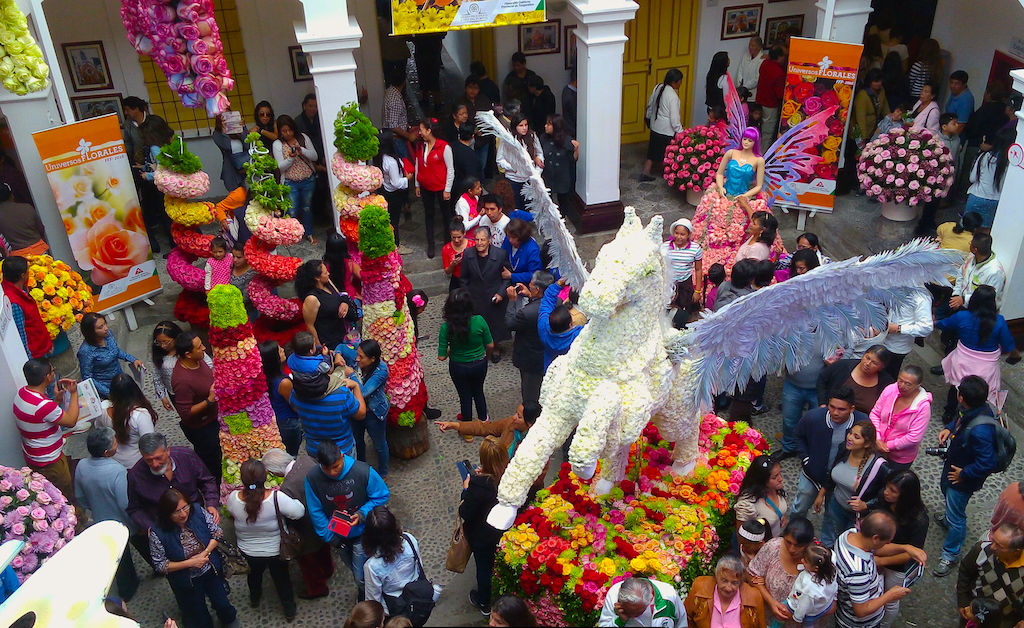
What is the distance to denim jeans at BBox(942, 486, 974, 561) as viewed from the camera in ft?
18.1

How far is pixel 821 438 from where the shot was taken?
5.36m

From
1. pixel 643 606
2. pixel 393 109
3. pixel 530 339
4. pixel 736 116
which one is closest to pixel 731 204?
pixel 736 116

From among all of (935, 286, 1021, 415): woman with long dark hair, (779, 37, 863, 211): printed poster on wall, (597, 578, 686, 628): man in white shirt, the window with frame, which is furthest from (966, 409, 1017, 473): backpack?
the window with frame

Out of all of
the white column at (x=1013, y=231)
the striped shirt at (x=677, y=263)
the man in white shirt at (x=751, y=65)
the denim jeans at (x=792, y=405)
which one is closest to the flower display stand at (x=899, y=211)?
the white column at (x=1013, y=231)

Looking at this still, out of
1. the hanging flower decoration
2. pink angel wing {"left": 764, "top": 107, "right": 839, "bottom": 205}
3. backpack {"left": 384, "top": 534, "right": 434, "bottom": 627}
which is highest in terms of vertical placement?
the hanging flower decoration

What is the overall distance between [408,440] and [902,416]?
11.8 feet

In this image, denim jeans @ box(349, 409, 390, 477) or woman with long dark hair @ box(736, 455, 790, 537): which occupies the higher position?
woman with long dark hair @ box(736, 455, 790, 537)

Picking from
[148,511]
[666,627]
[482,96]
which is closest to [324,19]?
[482,96]

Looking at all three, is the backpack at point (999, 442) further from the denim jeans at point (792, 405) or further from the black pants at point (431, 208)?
the black pants at point (431, 208)

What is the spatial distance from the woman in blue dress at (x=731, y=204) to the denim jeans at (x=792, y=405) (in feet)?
5.17

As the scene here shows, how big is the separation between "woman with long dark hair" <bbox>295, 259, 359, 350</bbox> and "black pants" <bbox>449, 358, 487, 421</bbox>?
38.1 inches

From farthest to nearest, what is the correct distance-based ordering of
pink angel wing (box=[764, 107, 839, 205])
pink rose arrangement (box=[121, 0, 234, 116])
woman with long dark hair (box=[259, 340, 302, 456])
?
1. pink angel wing (box=[764, 107, 839, 205])
2. pink rose arrangement (box=[121, 0, 234, 116])
3. woman with long dark hair (box=[259, 340, 302, 456])

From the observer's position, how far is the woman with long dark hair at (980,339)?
620cm

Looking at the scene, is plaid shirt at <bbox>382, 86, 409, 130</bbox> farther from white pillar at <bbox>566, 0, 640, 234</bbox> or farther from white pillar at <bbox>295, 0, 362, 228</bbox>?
white pillar at <bbox>566, 0, 640, 234</bbox>
